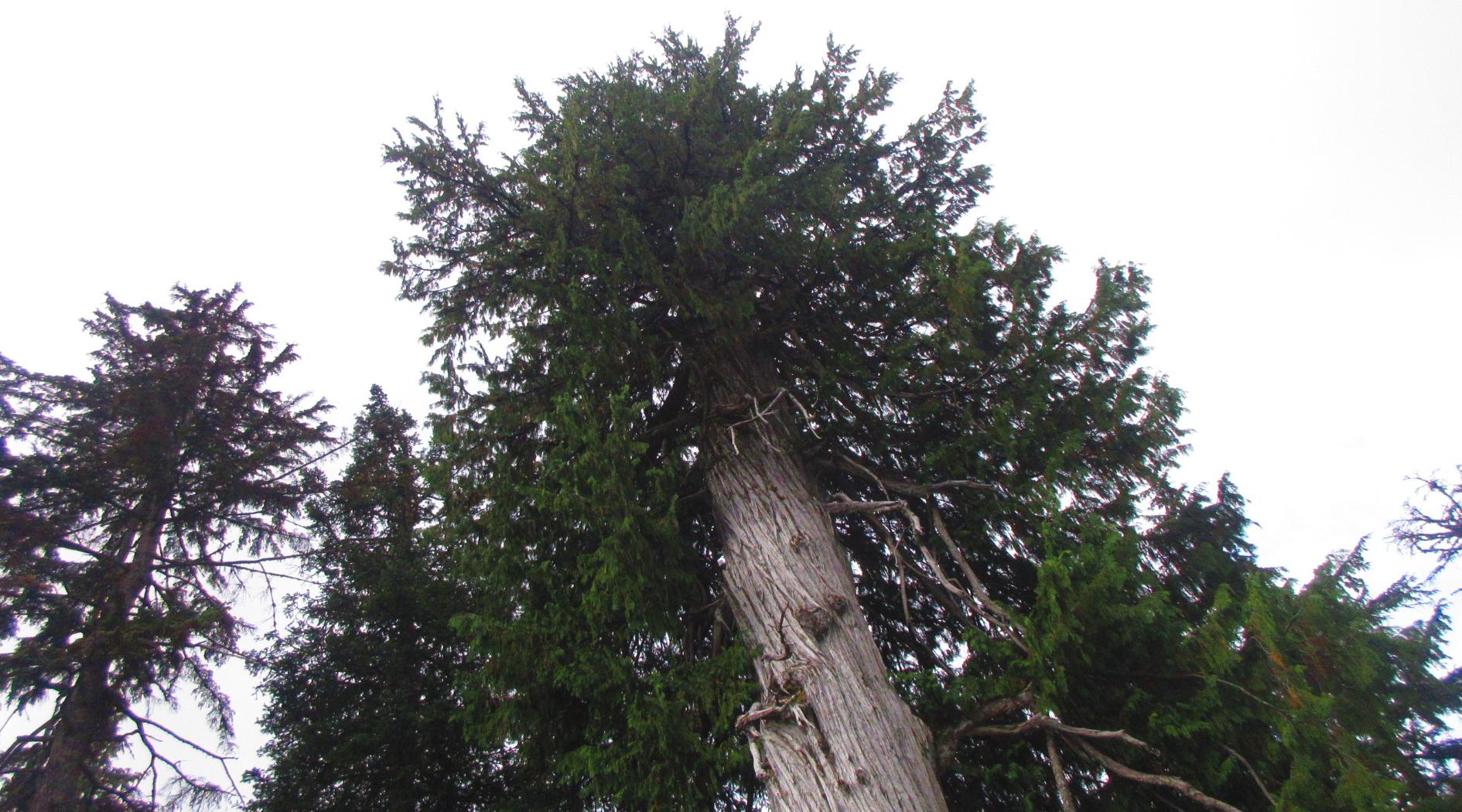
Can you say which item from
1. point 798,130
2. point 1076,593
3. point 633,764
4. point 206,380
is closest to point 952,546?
point 1076,593

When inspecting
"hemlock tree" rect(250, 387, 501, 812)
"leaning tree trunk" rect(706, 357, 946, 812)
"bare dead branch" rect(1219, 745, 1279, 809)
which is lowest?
"bare dead branch" rect(1219, 745, 1279, 809)

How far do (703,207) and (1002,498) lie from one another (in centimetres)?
330

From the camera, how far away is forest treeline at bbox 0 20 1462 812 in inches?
153

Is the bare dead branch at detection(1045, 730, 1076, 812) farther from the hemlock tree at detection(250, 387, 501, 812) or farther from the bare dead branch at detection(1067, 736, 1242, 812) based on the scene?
the hemlock tree at detection(250, 387, 501, 812)

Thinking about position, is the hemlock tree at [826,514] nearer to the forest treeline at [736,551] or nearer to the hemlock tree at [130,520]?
the forest treeline at [736,551]

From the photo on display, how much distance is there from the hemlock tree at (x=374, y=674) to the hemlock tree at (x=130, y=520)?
1.01 m

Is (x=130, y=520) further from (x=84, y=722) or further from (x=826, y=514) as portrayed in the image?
(x=826, y=514)

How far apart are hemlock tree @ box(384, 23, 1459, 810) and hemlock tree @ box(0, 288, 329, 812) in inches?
216

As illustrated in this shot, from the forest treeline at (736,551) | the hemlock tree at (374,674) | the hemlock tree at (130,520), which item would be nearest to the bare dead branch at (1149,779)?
the forest treeline at (736,551)

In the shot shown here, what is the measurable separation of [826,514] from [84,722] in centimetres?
855

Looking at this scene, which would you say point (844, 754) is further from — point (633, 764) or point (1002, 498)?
point (1002, 498)

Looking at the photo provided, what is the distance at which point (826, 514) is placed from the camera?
550 cm

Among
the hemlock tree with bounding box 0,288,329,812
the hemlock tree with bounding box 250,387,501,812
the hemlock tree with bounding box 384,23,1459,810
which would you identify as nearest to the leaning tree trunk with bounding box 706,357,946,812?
the hemlock tree with bounding box 384,23,1459,810

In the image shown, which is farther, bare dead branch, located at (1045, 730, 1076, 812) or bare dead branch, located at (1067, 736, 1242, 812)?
bare dead branch, located at (1045, 730, 1076, 812)
